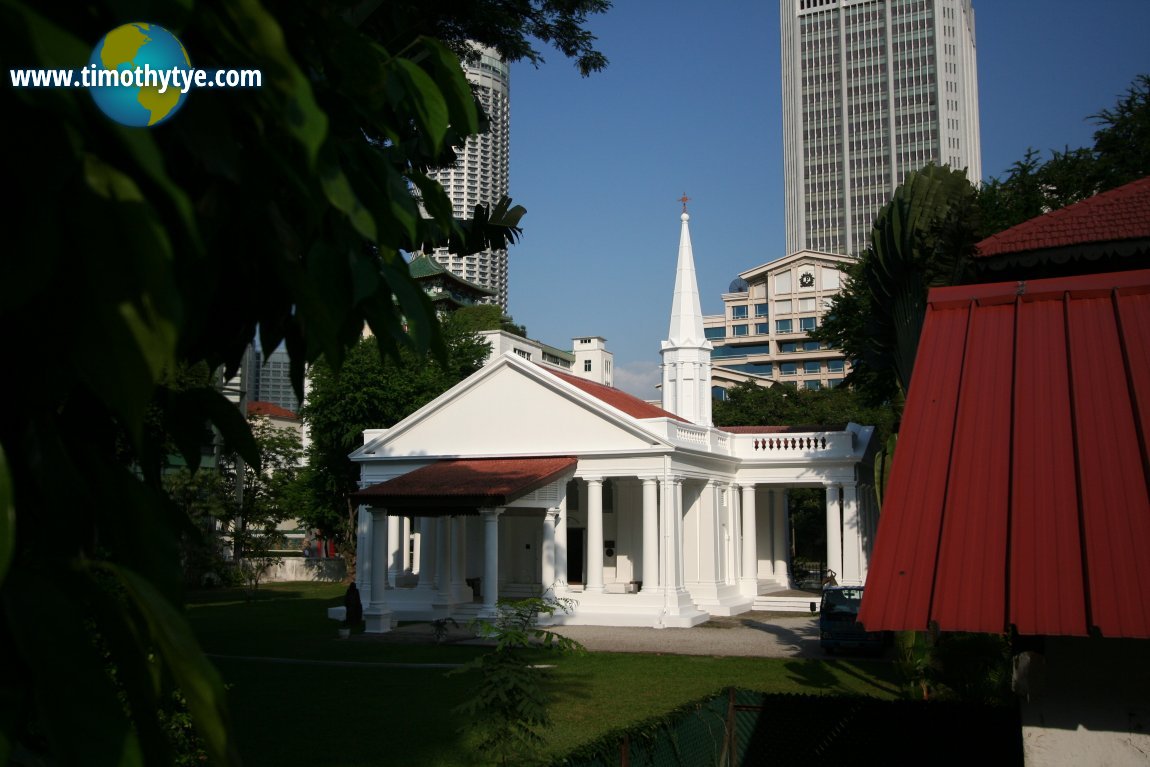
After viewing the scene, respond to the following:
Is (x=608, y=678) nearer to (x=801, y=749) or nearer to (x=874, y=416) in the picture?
(x=801, y=749)

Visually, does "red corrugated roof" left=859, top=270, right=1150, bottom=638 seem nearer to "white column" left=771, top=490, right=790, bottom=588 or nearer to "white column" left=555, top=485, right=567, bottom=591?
"white column" left=555, top=485, right=567, bottom=591

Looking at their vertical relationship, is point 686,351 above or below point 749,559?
above

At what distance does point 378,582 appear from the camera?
30156 millimetres

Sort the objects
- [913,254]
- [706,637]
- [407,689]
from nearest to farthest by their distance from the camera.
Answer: [913,254]
[407,689]
[706,637]

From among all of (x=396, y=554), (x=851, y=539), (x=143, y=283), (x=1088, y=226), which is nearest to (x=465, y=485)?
(x=396, y=554)

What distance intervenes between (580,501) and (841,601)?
1556 centimetres

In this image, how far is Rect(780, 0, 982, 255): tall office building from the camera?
134 m

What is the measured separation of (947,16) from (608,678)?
137m

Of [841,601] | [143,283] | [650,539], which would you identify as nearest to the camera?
[143,283]

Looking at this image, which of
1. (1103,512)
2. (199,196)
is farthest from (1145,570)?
(199,196)

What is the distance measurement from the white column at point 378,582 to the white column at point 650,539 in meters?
7.84

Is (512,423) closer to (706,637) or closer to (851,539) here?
(706,637)

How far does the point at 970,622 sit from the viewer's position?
17.4 feet

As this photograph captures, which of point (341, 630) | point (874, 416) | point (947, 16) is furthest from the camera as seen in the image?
point (947, 16)
